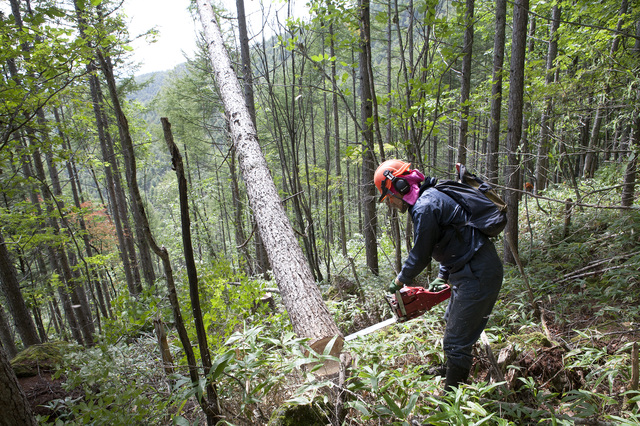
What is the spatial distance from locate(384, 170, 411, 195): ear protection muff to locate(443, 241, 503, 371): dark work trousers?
2.71ft

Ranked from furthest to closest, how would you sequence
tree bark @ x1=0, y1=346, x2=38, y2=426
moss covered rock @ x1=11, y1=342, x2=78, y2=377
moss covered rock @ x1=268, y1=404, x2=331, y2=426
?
moss covered rock @ x1=11, y1=342, x2=78, y2=377, moss covered rock @ x1=268, y1=404, x2=331, y2=426, tree bark @ x1=0, y1=346, x2=38, y2=426

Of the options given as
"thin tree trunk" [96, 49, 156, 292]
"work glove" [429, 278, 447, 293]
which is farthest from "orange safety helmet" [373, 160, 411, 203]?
"thin tree trunk" [96, 49, 156, 292]

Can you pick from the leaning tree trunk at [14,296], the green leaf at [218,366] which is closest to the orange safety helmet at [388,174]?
the green leaf at [218,366]

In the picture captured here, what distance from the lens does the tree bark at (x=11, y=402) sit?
1.81 metres

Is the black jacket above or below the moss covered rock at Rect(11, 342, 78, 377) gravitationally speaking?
above

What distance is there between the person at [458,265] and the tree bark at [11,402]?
2828mm

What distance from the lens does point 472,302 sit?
102 inches

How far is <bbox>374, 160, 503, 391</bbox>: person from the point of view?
2.60m

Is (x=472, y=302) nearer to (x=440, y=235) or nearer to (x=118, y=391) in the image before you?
(x=440, y=235)

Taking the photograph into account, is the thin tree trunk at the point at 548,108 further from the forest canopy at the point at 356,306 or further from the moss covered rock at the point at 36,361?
the moss covered rock at the point at 36,361

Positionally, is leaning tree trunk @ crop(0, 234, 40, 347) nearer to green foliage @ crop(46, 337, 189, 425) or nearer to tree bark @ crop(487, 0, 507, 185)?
green foliage @ crop(46, 337, 189, 425)

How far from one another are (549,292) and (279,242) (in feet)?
13.2

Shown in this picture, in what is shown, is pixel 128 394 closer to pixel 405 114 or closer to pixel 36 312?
pixel 405 114

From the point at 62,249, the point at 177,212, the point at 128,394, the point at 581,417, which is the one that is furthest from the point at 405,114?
the point at 177,212
